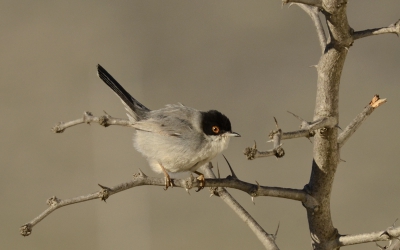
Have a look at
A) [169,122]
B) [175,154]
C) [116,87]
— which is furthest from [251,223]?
[116,87]

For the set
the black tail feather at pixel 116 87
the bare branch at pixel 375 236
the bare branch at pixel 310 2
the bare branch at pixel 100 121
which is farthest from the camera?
Answer: the black tail feather at pixel 116 87

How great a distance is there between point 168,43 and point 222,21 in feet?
5.88

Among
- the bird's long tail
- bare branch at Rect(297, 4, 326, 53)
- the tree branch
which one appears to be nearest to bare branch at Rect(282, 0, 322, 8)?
bare branch at Rect(297, 4, 326, 53)

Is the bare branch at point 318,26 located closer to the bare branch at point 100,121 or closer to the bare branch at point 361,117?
the bare branch at point 361,117

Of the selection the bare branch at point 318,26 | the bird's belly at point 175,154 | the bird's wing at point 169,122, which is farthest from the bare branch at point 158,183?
the bird's wing at point 169,122

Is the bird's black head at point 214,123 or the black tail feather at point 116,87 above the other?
the black tail feather at point 116,87

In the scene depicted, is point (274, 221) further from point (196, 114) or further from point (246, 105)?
point (196, 114)

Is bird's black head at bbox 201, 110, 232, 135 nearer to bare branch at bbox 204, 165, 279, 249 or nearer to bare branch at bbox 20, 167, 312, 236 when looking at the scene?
bare branch at bbox 204, 165, 279, 249

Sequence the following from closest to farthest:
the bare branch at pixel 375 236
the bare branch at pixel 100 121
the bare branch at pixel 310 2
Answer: the bare branch at pixel 310 2
the bare branch at pixel 375 236
the bare branch at pixel 100 121

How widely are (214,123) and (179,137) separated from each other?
0.29m

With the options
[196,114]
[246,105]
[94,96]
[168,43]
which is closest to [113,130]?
[94,96]

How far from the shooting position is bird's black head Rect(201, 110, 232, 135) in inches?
171

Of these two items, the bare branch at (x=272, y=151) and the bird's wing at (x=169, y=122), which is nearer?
the bare branch at (x=272, y=151)

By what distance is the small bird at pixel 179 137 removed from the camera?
13.7 ft
